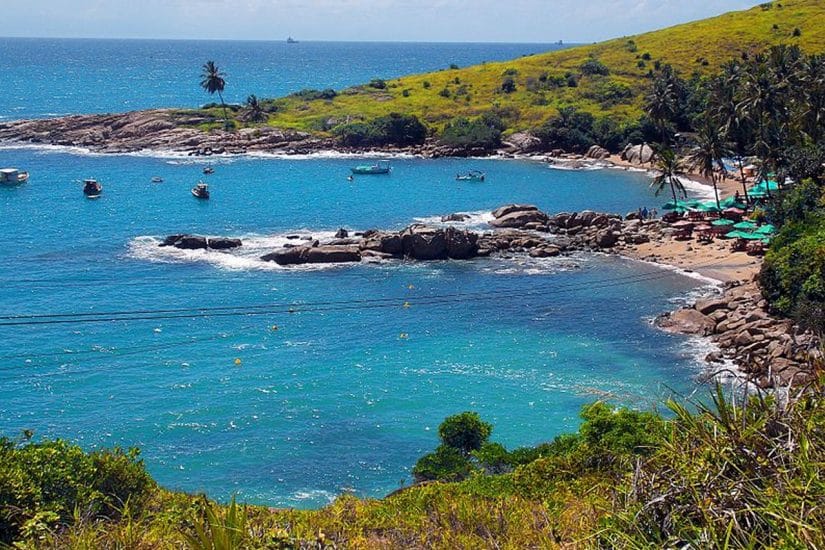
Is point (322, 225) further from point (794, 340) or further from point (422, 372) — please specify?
Result: point (794, 340)

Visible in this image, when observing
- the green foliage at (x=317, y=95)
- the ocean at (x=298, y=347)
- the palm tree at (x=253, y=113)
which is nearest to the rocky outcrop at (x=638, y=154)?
the ocean at (x=298, y=347)

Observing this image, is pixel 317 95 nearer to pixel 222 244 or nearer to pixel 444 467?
pixel 222 244

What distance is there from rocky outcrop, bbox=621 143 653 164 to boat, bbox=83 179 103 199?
68.5m

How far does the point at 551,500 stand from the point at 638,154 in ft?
318

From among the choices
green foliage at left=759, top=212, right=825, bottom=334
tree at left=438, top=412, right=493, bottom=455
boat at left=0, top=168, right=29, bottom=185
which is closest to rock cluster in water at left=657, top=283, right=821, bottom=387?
green foliage at left=759, top=212, right=825, bottom=334

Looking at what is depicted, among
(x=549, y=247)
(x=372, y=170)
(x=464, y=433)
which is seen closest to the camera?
(x=464, y=433)

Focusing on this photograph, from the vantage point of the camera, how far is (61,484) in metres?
22.5

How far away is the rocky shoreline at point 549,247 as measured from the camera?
50.6 meters

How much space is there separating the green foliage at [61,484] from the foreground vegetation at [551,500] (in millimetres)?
41

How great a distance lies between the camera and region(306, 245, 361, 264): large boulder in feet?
230

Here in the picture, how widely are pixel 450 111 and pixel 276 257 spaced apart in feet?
252

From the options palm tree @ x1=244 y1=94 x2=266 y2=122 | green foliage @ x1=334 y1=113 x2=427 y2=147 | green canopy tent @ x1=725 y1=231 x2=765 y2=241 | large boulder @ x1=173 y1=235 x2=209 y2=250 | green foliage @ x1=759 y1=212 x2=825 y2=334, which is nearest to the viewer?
green foliage @ x1=759 y1=212 x2=825 y2=334

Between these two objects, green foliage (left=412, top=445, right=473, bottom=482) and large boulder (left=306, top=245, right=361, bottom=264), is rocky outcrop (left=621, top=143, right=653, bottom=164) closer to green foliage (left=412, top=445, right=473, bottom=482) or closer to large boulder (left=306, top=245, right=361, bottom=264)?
large boulder (left=306, top=245, right=361, bottom=264)

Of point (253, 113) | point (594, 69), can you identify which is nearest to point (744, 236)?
point (594, 69)
